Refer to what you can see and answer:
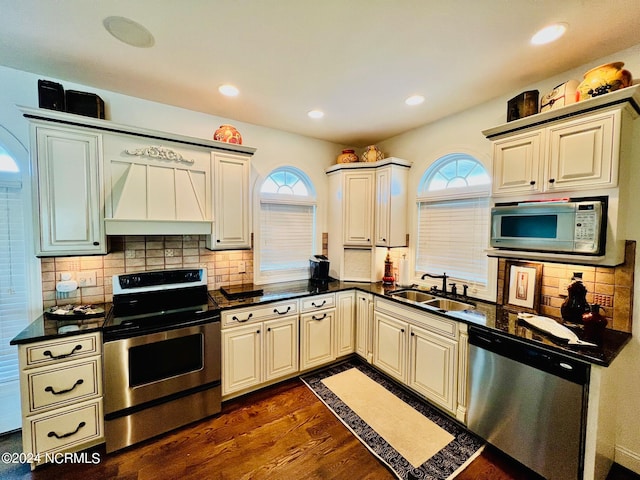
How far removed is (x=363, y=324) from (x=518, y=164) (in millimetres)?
2133

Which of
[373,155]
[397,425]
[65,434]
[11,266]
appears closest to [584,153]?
[373,155]

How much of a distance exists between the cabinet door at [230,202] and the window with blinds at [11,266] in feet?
4.62

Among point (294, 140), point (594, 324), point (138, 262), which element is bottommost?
point (594, 324)

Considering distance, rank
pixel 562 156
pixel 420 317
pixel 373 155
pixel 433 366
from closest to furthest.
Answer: pixel 562 156
pixel 433 366
pixel 420 317
pixel 373 155

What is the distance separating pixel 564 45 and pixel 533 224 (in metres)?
1.18

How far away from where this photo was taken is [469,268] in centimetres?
277

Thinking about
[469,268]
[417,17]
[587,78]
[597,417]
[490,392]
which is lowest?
[490,392]

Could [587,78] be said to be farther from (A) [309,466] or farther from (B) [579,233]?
(A) [309,466]

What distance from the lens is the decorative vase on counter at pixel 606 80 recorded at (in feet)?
5.46

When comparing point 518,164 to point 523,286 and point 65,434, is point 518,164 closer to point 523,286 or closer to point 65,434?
point 523,286

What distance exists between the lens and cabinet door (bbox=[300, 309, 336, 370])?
111 inches

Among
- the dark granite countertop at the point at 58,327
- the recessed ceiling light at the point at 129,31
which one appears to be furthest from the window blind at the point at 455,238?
the dark granite countertop at the point at 58,327

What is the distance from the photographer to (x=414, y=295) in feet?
9.85

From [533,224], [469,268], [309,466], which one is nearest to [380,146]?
[469,268]
